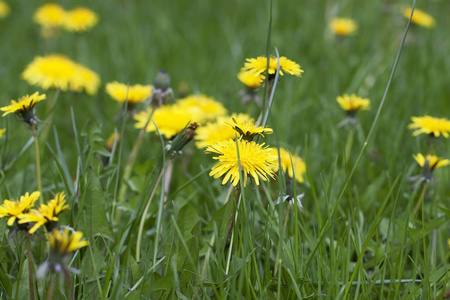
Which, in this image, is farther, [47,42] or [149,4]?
[149,4]

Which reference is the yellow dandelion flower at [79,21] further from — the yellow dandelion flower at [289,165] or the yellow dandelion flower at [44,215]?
the yellow dandelion flower at [44,215]

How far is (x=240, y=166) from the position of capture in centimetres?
85

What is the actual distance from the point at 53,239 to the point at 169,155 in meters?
0.48

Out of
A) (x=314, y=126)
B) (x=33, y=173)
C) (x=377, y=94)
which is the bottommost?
(x=33, y=173)

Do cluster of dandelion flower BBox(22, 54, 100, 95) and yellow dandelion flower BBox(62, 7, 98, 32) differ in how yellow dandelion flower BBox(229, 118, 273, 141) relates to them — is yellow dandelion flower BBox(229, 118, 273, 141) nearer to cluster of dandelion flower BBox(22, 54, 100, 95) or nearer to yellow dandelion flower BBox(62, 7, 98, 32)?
cluster of dandelion flower BBox(22, 54, 100, 95)

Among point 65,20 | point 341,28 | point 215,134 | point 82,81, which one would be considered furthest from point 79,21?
point 215,134

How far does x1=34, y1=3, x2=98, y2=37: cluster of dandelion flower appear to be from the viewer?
2541mm

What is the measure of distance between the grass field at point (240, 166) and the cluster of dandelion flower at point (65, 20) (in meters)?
0.12

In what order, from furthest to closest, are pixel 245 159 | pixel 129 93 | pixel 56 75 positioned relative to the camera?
1. pixel 56 75
2. pixel 129 93
3. pixel 245 159

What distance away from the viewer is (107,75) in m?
2.43

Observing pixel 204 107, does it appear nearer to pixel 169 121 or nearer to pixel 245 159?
pixel 169 121

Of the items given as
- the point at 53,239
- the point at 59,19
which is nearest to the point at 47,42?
the point at 59,19

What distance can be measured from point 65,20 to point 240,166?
2.11 m

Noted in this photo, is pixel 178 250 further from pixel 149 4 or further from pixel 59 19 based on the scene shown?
pixel 149 4
